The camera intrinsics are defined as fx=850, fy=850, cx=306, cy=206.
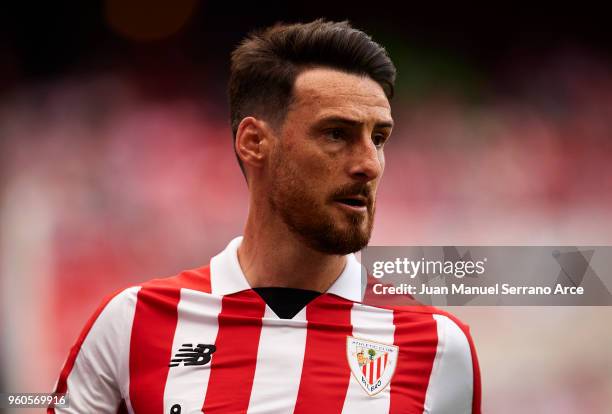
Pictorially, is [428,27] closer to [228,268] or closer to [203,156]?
[203,156]

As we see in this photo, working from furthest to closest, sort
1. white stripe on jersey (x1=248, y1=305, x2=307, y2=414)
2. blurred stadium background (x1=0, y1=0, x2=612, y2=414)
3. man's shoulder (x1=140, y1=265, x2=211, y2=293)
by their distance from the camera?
1. blurred stadium background (x1=0, y1=0, x2=612, y2=414)
2. man's shoulder (x1=140, y1=265, x2=211, y2=293)
3. white stripe on jersey (x1=248, y1=305, x2=307, y2=414)

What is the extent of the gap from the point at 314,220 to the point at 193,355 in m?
0.46

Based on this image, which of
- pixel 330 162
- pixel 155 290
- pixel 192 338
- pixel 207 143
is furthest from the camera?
pixel 207 143

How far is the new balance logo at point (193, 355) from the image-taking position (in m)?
2.13

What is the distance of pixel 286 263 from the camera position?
2.20m

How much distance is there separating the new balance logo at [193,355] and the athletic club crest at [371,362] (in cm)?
35

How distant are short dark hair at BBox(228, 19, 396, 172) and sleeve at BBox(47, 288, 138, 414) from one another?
601 millimetres

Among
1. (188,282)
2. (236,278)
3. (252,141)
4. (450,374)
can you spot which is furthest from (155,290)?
(450,374)

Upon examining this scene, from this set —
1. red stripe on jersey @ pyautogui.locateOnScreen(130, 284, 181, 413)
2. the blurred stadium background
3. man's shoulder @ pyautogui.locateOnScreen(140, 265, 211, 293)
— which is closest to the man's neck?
man's shoulder @ pyautogui.locateOnScreen(140, 265, 211, 293)

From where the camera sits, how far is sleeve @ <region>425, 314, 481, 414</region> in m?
2.17

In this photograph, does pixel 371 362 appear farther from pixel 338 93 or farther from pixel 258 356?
pixel 338 93

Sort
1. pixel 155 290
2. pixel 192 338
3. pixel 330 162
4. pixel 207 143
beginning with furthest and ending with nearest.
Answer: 1. pixel 207 143
2. pixel 155 290
3. pixel 192 338
4. pixel 330 162

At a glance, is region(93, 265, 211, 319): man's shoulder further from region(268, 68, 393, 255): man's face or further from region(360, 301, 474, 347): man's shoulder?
region(360, 301, 474, 347): man's shoulder

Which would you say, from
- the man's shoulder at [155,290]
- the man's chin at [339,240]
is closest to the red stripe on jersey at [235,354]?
the man's shoulder at [155,290]
